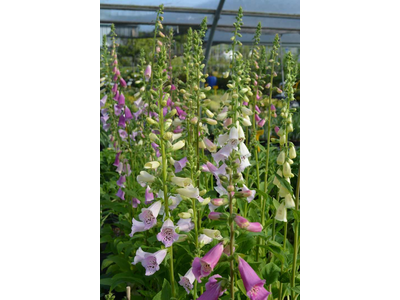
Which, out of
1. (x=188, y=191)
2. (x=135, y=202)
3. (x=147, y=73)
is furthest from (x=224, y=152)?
(x=147, y=73)

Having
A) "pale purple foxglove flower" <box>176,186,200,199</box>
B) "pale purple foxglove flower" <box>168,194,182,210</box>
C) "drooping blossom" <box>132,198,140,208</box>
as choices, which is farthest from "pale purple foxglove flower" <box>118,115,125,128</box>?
"pale purple foxglove flower" <box>176,186,200,199</box>

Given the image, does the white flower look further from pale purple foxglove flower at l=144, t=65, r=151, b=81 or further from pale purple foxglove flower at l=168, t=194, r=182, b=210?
pale purple foxglove flower at l=144, t=65, r=151, b=81

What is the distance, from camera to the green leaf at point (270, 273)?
155 centimetres

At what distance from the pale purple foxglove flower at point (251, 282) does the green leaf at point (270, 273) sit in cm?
48

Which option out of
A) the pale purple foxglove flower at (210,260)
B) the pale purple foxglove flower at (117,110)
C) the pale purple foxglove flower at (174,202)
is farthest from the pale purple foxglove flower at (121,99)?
the pale purple foxglove flower at (210,260)

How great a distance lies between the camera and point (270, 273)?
1.57m

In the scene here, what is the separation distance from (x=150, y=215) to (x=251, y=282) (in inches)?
17.0

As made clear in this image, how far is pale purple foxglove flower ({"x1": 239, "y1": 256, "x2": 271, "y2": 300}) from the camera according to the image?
104 cm

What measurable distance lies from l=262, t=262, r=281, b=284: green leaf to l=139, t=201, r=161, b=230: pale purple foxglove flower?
0.54 m

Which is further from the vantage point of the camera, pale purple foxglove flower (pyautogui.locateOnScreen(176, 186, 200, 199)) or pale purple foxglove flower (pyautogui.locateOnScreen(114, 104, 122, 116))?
pale purple foxglove flower (pyautogui.locateOnScreen(114, 104, 122, 116))

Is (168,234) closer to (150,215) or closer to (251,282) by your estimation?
(150,215)
